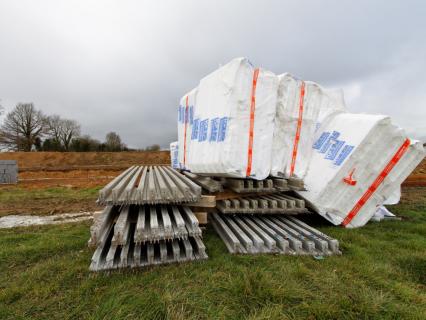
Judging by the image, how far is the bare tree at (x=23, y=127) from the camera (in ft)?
90.8

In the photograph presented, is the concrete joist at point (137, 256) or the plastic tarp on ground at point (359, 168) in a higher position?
the plastic tarp on ground at point (359, 168)

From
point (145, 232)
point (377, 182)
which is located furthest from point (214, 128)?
point (377, 182)

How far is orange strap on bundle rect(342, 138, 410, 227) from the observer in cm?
312

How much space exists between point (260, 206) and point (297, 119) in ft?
4.95

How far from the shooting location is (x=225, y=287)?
1753 millimetres

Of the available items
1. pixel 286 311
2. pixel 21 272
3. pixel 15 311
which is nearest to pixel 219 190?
pixel 286 311

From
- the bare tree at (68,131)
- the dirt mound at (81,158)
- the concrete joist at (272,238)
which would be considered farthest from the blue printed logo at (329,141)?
the bare tree at (68,131)

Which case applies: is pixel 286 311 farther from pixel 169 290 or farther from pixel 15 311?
pixel 15 311

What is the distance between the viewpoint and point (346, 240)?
2801 mm

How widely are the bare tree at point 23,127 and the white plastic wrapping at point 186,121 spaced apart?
112ft

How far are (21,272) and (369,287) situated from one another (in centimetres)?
347

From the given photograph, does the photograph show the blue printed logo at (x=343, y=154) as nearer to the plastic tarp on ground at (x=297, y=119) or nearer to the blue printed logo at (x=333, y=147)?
the blue printed logo at (x=333, y=147)

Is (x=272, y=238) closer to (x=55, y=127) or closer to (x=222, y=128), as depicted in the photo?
(x=222, y=128)

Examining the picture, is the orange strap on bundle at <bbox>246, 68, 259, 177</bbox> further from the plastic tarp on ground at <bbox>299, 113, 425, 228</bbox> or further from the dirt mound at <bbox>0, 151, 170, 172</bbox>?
the dirt mound at <bbox>0, 151, 170, 172</bbox>
